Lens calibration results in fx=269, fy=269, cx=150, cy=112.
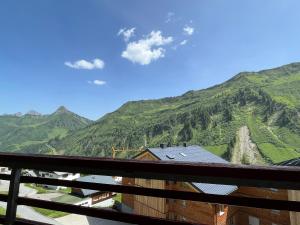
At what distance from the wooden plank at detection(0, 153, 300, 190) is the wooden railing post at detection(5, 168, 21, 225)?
0.63 ft

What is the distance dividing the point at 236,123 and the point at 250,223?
14031cm

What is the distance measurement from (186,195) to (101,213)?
572mm

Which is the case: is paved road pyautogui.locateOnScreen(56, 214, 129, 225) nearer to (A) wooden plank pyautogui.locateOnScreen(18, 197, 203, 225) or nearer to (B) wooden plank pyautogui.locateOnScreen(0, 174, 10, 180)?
(B) wooden plank pyautogui.locateOnScreen(0, 174, 10, 180)

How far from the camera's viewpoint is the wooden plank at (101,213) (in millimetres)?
1513

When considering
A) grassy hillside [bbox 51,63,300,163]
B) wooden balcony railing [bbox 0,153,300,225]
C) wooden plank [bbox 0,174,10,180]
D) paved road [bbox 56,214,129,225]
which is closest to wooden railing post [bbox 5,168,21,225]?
wooden balcony railing [bbox 0,153,300,225]

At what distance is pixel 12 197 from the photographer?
1.93 meters

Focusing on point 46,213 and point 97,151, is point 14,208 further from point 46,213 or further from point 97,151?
point 97,151

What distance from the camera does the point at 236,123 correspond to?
150 metres

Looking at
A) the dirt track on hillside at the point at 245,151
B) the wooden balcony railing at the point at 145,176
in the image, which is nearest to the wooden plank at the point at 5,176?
the wooden balcony railing at the point at 145,176

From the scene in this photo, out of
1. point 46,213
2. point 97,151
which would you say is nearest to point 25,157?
point 46,213

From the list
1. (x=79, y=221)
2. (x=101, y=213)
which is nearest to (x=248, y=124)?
(x=79, y=221)

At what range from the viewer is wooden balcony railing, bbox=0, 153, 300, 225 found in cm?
122

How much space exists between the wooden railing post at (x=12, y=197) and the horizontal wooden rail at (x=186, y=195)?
5 centimetres

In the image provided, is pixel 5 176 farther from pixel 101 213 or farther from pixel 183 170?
pixel 183 170
